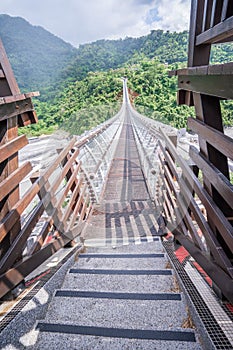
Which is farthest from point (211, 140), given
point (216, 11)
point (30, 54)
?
point (30, 54)

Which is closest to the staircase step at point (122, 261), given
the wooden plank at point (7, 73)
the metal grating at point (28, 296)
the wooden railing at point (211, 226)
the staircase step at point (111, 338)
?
the metal grating at point (28, 296)

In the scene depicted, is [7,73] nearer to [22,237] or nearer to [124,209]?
[22,237]

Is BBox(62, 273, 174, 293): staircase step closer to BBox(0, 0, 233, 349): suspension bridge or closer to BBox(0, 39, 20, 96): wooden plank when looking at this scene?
BBox(0, 0, 233, 349): suspension bridge

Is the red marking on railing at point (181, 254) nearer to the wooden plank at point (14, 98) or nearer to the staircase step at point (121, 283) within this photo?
the staircase step at point (121, 283)

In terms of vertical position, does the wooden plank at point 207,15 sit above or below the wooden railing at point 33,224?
above

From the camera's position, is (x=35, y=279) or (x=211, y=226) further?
(x=35, y=279)

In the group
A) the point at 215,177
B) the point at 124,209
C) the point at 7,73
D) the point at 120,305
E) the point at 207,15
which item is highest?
the point at 207,15

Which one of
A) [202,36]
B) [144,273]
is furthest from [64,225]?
[202,36]
